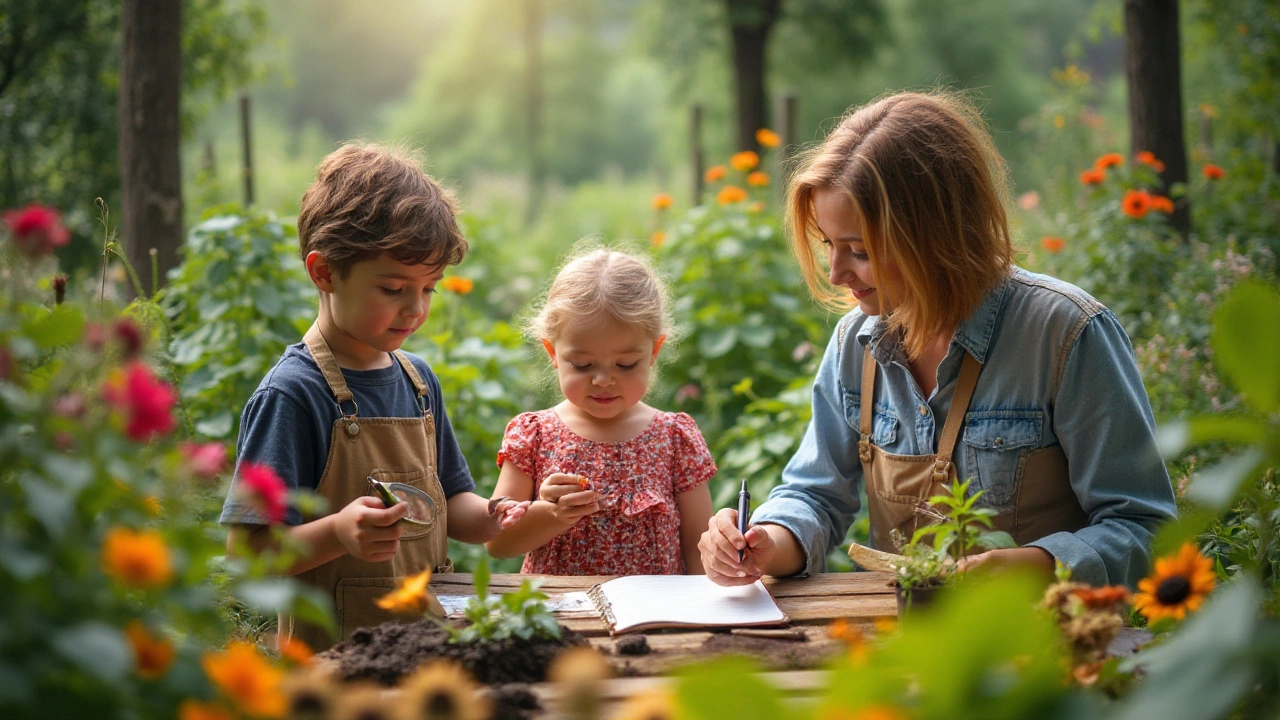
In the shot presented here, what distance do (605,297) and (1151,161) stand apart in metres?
3.28

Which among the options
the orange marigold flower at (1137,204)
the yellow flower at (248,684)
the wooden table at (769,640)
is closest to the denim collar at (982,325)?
the wooden table at (769,640)

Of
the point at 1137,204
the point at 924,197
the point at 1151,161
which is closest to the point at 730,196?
the point at 1137,204

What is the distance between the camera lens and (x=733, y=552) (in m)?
1.82

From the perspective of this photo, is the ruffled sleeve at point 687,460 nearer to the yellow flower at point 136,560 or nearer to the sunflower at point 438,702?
the sunflower at point 438,702

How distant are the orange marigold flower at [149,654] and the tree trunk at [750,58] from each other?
8228 millimetres

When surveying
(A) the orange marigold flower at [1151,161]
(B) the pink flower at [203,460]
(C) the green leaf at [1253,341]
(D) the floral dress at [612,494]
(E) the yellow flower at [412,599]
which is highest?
(A) the orange marigold flower at [1151,161]

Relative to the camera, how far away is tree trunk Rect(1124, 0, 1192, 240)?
4.51 metres

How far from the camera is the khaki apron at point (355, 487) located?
77.2 inches

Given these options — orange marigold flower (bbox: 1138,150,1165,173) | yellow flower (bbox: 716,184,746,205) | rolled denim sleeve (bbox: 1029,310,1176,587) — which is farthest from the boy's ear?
orange marigold flower (bbox: 1138,150,1165,173)

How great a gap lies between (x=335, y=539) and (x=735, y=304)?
109 inches

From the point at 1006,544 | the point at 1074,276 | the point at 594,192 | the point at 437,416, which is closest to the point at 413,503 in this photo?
the point at 437,416

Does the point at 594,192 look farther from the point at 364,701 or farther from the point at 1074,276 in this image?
the point at 364,701

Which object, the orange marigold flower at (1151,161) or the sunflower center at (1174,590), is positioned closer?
the sunflower center at (1174,590)

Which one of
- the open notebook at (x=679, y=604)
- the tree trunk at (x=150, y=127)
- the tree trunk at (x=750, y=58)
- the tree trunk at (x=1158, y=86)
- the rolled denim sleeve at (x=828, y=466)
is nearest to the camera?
the open notebook at (x=679, y=604)
